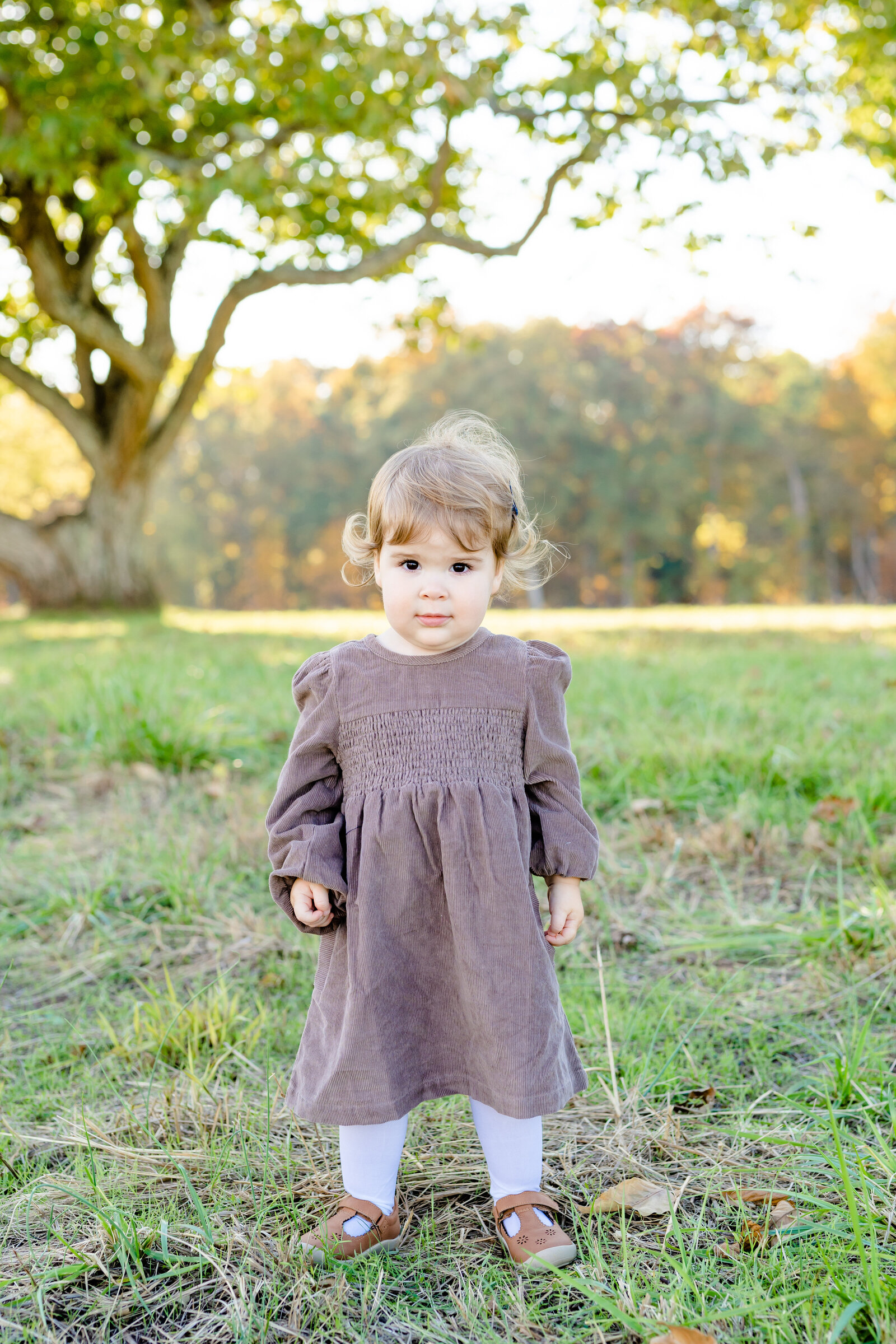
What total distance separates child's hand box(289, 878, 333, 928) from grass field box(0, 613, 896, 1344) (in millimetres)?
502

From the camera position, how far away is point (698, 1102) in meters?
2.05

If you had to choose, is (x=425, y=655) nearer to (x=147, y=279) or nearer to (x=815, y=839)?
(x=815, y=839)

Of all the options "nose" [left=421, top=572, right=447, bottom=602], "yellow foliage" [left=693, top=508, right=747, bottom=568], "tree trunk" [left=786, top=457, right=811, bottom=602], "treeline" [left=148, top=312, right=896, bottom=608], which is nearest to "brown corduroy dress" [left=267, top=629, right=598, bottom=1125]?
"nose" [left=421, top=572, right=447, bottom=602]

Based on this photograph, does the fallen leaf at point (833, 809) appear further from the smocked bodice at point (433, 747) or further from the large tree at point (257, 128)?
the large tree at point (257, 128)

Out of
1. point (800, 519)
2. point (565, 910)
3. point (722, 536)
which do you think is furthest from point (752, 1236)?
point (722, 536)

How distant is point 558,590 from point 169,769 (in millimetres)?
36299

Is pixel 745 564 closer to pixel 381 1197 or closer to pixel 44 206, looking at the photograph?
pixel 44 206

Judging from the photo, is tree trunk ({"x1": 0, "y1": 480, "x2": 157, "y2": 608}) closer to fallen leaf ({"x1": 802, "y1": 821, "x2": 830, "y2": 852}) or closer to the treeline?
fallen leaf ({"x1": 802, "y1": 821, "x2": 830, "y2": 852})

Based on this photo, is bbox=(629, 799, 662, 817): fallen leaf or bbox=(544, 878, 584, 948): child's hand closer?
bbox=(544, 878, 584, 948): child's hand

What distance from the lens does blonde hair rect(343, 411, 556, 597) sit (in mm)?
1674

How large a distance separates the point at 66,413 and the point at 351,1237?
479 inches

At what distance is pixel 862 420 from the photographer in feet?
110

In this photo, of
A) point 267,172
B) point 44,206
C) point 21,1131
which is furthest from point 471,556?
point 44,206

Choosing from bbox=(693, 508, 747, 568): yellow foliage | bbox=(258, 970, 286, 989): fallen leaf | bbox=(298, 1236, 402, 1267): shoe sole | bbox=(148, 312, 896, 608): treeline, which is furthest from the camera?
bbox=(693, 508, 747, 568): yellow foliage
